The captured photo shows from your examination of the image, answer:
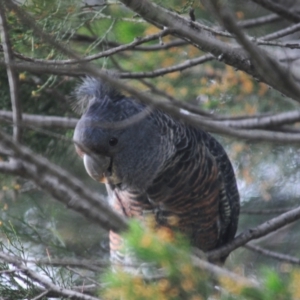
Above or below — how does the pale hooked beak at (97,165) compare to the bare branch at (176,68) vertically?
below

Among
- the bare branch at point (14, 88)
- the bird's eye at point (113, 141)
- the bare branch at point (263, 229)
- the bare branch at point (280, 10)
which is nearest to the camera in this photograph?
the bare branch at point (14, 88)

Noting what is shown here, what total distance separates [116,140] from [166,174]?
328 mm

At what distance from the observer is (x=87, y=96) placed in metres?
3.01

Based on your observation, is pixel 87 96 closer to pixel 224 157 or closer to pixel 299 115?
pixel 224 157

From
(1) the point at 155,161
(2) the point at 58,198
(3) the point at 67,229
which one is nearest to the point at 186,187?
(1) the point at 155,161

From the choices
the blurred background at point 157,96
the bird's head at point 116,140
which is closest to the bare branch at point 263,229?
the blurred background at point 157,96

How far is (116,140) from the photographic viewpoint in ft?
9.62

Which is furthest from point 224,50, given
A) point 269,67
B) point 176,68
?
point 176,68

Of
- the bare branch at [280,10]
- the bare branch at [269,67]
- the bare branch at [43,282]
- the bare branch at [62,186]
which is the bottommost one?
the bare branch at [43,282]

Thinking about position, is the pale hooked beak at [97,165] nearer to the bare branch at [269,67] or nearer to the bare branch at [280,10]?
the bare branch at [280,10]

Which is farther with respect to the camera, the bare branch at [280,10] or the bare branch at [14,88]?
the bare branch at [280,10]

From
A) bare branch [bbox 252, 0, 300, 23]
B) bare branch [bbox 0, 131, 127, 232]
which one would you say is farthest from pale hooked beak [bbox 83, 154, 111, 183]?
bare branch [bbox 0, 131, 127, 232]

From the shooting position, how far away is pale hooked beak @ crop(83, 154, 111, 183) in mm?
2787

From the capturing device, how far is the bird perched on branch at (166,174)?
2.96m
